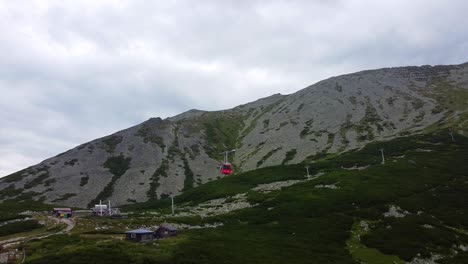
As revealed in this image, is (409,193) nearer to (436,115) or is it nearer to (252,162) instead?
(252,162)

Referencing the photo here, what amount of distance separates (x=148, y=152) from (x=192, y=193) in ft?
185

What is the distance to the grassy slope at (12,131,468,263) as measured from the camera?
2188 inches

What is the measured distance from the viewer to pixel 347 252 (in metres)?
60.1

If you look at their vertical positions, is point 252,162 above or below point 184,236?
above

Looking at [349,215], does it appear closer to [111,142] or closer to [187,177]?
[187,177]

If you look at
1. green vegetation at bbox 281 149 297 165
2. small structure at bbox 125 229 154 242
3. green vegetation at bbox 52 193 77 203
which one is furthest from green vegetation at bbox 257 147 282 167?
small structure at bbox 125 229 154 242

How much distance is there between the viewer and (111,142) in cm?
19038

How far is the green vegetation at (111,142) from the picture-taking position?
182050 millimetres

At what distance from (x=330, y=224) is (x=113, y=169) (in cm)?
10948

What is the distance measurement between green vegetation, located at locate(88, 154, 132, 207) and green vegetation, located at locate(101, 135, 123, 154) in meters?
8.91

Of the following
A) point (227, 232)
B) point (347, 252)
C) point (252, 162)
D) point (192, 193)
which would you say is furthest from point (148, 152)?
point (347, 252)

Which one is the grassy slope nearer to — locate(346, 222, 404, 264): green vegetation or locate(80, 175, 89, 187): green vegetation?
locate(346, 222, 404, 264): green vegetation

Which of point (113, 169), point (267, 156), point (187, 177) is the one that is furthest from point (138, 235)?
point (267, 156)

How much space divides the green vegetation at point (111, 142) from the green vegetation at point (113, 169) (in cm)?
891
